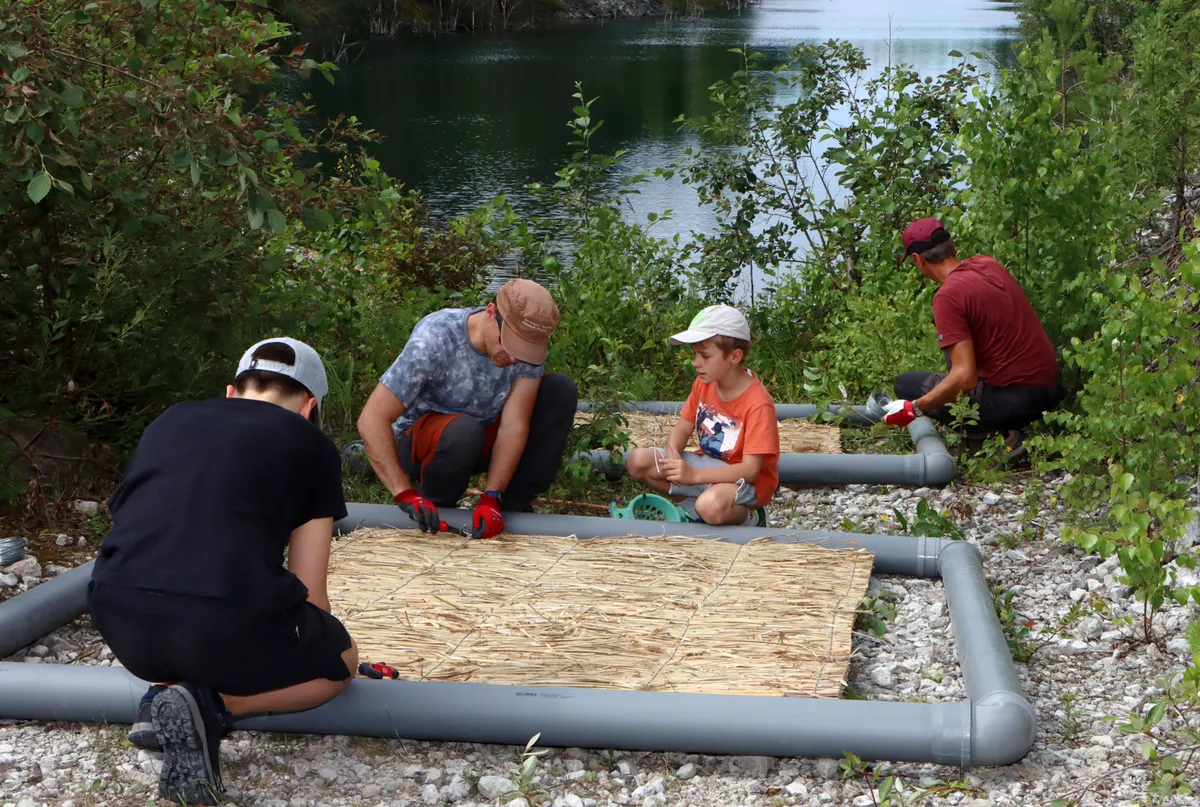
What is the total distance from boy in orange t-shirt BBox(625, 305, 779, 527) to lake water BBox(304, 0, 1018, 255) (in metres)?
6.63

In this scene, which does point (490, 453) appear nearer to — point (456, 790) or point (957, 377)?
point (456, 790)

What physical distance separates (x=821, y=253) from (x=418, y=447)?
18.0ft

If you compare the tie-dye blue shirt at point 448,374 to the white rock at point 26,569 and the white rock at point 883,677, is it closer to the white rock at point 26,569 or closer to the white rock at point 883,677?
the white rock at point 26,569

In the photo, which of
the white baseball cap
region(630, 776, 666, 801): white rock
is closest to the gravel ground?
region(630, 776, 666, 801): white rock

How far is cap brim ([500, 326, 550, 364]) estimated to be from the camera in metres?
4.59

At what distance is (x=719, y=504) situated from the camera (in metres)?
4.73

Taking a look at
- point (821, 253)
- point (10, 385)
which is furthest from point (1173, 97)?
point (10, 385)

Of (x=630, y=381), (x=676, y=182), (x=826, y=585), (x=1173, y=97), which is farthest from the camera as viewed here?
(x=676, y=182)

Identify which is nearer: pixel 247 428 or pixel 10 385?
pixel 247 428

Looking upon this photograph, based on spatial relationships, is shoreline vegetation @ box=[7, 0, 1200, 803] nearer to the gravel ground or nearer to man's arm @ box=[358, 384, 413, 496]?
the gravel ground

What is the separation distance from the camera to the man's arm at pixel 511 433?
188 inches

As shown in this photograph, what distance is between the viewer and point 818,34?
4059cm

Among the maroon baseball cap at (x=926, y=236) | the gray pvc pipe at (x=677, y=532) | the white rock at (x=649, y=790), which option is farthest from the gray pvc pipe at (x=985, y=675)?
the maroon baseball cap at (x=926, y=236)

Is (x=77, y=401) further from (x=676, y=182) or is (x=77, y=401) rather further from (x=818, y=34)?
(x=818, y=34)
